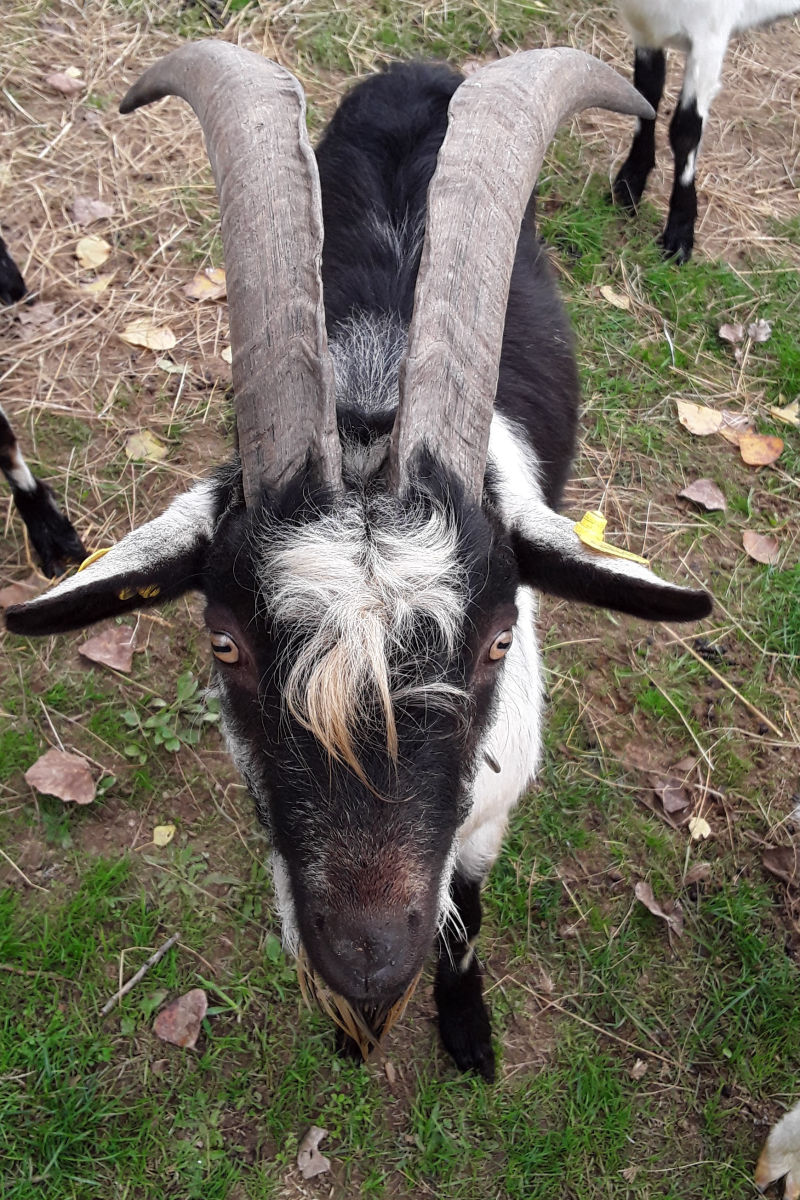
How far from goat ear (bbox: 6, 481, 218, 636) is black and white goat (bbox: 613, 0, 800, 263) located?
415 centimetres

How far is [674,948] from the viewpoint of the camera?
354 cm

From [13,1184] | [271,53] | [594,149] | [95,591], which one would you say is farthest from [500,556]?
[271,53]

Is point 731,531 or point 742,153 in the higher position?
point 742,153

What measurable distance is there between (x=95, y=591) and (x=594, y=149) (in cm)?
512

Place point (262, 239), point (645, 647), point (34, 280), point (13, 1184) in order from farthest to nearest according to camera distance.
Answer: point (34, 280)
point (645, 647)
point (13, 1184)
point (262, 239)

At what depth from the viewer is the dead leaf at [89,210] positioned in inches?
204

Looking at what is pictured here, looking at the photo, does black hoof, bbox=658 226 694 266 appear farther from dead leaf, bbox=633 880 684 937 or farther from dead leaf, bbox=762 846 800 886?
dead leaf, bbox=633 880 684 937

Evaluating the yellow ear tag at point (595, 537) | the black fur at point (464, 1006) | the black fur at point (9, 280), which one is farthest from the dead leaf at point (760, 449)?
the black fur at point (9, 280)

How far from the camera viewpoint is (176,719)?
385cm

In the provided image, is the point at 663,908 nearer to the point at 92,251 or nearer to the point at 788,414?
the point at 788,414

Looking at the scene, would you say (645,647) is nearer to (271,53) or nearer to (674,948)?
(674,948)

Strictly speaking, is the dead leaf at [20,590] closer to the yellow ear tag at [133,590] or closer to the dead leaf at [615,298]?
the yellow ear tag at [133,590]

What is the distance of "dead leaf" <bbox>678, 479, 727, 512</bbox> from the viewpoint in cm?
464

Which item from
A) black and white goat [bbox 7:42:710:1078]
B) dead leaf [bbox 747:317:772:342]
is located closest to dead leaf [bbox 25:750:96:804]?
black and white goat [bbox 7:42:710:1078]
